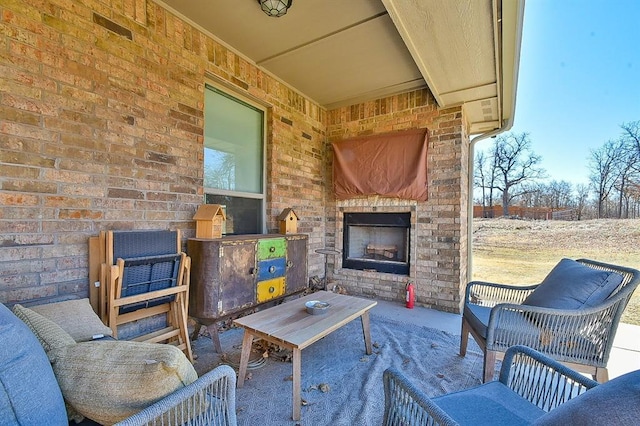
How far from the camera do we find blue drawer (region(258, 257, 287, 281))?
9.34ft

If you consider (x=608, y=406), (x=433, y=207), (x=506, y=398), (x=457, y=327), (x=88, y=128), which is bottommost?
(x=457, y=327)

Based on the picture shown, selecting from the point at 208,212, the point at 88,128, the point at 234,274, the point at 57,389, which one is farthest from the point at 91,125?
the point at 57,389

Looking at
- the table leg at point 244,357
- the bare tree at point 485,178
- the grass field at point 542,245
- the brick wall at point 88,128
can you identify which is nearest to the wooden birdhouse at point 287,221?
the brick wall at point 88,128

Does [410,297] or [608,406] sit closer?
[608,406]

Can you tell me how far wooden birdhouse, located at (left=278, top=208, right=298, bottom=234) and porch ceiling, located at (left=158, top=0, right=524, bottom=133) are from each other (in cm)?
171

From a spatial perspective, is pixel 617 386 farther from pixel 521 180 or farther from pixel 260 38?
pixel 521 180

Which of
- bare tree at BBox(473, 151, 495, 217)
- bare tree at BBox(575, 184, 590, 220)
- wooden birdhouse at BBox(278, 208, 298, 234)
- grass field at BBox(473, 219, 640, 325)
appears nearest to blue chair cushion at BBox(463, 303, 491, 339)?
wooden birdhouse at BBox(278, 208, 298, 234)

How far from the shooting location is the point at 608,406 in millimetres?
531

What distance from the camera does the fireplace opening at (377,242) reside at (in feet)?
13.0

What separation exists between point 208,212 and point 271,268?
2.82 feet

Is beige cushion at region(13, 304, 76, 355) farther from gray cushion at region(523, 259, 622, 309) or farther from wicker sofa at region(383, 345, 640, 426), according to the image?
gray cushion at region(523, 259, 622, 309)

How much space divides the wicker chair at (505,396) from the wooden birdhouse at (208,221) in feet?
6.43

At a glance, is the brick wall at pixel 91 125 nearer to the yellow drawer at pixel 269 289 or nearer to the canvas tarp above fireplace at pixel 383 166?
the yellow drawer at pixel 269 289

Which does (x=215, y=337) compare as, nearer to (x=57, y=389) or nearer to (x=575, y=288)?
(x=57, y=389)
